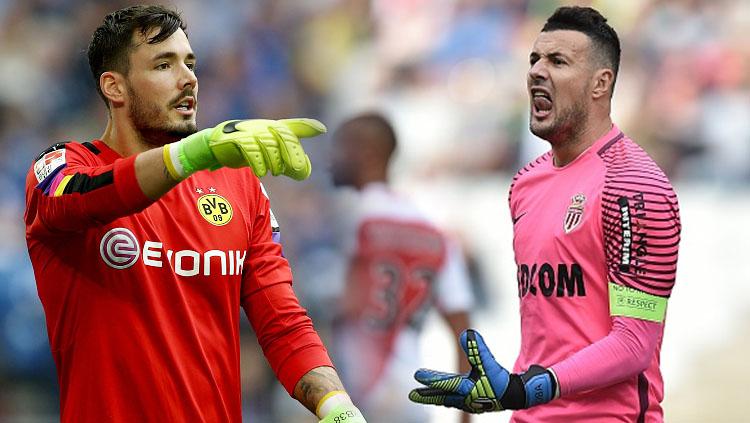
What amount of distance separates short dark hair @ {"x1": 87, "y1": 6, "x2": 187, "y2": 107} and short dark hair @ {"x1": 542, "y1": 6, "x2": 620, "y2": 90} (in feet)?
4.41

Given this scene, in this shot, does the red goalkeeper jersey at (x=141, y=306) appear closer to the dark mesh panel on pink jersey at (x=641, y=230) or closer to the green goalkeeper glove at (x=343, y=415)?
the green goalkeeper glove at (x=343, y=415)

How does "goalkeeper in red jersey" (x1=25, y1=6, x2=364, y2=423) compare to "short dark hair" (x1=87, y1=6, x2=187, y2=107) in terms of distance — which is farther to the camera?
"short dark hair" (x1=87, y1=6, x2=187, y2=107)

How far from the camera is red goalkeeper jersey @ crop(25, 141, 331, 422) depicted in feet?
9.48

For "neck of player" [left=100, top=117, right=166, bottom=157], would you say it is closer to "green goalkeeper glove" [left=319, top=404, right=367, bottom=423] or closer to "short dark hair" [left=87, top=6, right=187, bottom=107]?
"short dark hair" [left=87, top=6, right=187, bottom=107]

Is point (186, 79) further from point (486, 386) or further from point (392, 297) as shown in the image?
point (392, 297)

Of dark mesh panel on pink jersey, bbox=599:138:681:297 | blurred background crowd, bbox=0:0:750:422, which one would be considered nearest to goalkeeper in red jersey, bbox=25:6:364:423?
dark mesh panel on pink jersey, bbox=599:138:681:297

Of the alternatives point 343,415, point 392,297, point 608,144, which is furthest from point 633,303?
point 392,297

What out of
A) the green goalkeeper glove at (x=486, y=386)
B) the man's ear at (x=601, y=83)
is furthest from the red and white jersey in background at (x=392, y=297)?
the green goalkeeper glove at (x=486, y=386)

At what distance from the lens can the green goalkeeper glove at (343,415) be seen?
9.36ft

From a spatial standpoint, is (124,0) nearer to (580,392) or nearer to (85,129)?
(85,129)

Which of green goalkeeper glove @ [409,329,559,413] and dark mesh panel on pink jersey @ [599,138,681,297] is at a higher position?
dark mesh panel on pink jersey @ [599,138,681,297]

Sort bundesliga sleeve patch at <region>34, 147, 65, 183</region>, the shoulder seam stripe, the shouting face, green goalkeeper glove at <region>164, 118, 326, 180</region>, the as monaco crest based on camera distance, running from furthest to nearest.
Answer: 1. the shouting face
2. the shoulder seam stripe
3. the as monaco crest
4. bundesliga sleeve patch at <region>34, 147, 65, 183</region>
5. green goalkeeper glove at <region>164, 118, 326, 180</region>

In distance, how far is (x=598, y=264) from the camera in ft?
11.1

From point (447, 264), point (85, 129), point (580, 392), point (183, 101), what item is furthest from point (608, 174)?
point (85, 129)
